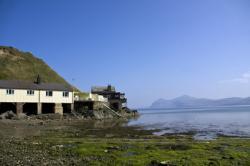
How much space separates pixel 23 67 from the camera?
126 metres

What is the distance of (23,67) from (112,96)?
1534 inches

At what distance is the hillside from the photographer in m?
117

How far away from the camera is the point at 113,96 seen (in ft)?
367

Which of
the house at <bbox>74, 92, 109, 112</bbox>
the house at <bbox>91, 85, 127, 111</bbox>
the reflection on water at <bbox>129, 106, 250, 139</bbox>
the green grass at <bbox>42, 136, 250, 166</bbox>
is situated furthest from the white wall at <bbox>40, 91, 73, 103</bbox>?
the green grass at <bbox>42, 136, 250, 166</bbox>

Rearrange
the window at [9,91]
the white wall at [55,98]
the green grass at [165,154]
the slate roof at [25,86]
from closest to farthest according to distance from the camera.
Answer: the green grass at [165,154], the window at [9,91], the slate roof at [25,86], the white wall at [55,98]

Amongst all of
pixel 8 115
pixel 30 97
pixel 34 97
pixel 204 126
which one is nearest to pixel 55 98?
pixel 34 97

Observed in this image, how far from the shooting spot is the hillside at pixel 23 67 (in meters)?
117

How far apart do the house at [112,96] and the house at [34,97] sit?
29.6 metres

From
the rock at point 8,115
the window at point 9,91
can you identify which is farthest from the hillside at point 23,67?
the rock at point 8,115

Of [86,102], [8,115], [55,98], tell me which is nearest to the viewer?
[8,115]

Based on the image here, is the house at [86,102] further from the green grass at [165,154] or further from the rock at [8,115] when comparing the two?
the green grass at [165,154]

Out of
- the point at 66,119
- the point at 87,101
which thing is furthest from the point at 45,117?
the point at 87,101

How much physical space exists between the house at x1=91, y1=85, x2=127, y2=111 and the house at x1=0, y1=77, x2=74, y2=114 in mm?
29588

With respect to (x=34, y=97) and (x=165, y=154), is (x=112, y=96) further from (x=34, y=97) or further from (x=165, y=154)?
(x=165, y=154)
